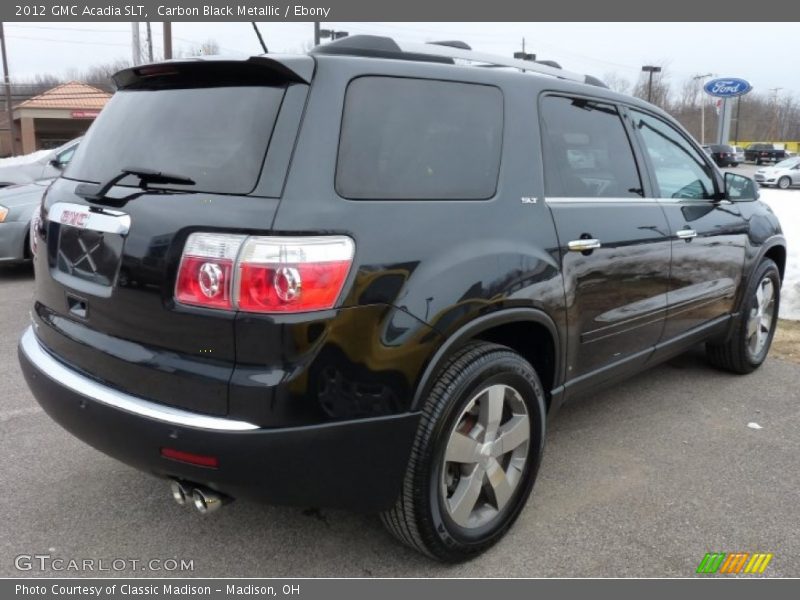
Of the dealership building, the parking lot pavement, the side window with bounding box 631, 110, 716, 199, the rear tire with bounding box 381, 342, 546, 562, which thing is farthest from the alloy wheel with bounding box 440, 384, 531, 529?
the dealership building

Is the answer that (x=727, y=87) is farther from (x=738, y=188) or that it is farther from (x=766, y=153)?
(x=738, y=188)

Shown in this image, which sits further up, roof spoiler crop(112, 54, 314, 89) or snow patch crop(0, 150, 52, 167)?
roof spoiler crop(112, 54, 314, 89)

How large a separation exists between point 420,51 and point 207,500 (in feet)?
6.20

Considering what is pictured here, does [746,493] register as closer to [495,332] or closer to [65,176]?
[495,332]

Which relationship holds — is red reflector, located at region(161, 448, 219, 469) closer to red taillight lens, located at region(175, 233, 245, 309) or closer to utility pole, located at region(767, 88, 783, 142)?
red taillight lens, located at region(175, 233, 245, 309)

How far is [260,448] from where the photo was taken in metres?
2.07

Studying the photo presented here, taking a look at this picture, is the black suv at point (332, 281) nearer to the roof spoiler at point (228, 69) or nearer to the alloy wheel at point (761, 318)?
the roof spoiler at point (228, 69)

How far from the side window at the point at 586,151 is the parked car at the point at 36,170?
26.0ft

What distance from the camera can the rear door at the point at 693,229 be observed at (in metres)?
3.72

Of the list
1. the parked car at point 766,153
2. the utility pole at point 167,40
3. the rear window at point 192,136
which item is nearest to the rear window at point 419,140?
the rear window at point 192,136

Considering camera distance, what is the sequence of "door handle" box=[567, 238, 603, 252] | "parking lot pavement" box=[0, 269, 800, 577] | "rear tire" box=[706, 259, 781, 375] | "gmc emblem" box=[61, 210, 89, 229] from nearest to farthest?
"gmc emblem" box=[61, 210, 89, 229] → "parking lot pavement" box=[0, 269, 800, 577] → "door handle" box=[567, 238, 603, 252] → "rear tire" box=[706, 259, 781, 375]

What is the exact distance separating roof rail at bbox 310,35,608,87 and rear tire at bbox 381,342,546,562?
1.15 m

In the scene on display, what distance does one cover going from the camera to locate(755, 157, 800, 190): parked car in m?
32.2

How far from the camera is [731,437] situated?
151 inches
